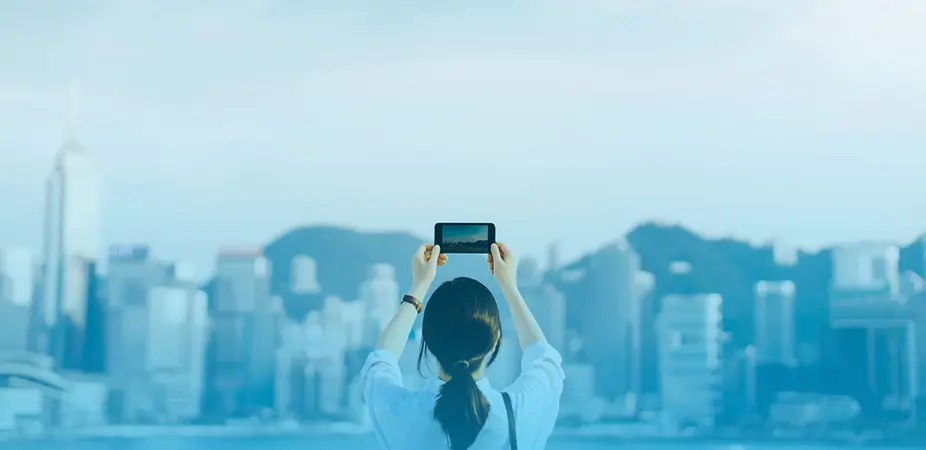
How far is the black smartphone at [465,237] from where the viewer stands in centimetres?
123

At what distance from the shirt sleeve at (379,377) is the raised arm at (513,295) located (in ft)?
0.47

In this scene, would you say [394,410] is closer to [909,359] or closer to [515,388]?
[515,388]

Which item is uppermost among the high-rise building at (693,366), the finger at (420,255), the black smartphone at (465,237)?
the black smartphone at (465,237)

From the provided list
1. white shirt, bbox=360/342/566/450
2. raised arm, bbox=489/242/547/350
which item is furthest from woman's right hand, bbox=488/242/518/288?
white shirt, bbox=360/342/566/450

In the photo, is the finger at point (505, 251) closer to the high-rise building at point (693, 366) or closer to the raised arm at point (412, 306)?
the raised arm at point (412, 306)

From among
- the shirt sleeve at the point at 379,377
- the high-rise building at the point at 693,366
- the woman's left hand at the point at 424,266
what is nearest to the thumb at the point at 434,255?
the woman's left hand at the point at 424,266

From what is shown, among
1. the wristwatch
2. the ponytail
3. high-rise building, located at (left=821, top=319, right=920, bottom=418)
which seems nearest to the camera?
the ponytail

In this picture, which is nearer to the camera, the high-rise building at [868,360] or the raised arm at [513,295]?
the raised arm at [513,295]

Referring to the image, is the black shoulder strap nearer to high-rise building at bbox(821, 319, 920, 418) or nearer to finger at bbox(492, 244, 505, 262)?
finger at bbox(492, 244, 505, 262)

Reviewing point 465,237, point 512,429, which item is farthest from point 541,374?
point 465,237

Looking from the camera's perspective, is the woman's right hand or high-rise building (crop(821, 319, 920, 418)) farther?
high-rise building (crop(821, 319, 920, 418))

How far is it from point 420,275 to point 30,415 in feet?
76.1

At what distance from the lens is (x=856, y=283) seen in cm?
2050

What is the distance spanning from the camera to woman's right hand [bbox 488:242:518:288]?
1.23 m
